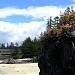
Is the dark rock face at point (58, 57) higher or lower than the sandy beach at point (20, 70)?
higher

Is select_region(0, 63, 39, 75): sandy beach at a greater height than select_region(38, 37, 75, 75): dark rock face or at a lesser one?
lesser

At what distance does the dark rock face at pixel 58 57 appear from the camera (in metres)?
18.9

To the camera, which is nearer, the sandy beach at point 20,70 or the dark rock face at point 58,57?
the dark rock face at point 58,57

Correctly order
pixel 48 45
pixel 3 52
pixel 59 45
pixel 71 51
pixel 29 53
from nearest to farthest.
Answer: pixel 71 51 → pixel 59 45 → pixel 48 45 → pixel 29 53 → pixel 3 52

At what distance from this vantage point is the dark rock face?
18877mm

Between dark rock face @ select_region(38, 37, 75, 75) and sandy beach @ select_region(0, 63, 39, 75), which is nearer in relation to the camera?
dark rock face @ select_region(38, 37, 75, 75)

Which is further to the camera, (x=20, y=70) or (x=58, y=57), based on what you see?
(x=20, y=70)

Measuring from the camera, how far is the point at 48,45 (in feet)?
70.9

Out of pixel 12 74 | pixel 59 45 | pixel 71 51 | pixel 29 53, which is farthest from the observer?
pixel 29 53

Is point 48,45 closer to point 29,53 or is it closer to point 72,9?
point 72,9

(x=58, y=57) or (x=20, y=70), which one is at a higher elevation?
(x=58, y=57)

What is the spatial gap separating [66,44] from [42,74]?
12.5 ft

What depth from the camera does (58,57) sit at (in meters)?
20.7

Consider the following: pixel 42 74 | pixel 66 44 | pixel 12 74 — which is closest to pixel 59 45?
pixel 66 44
